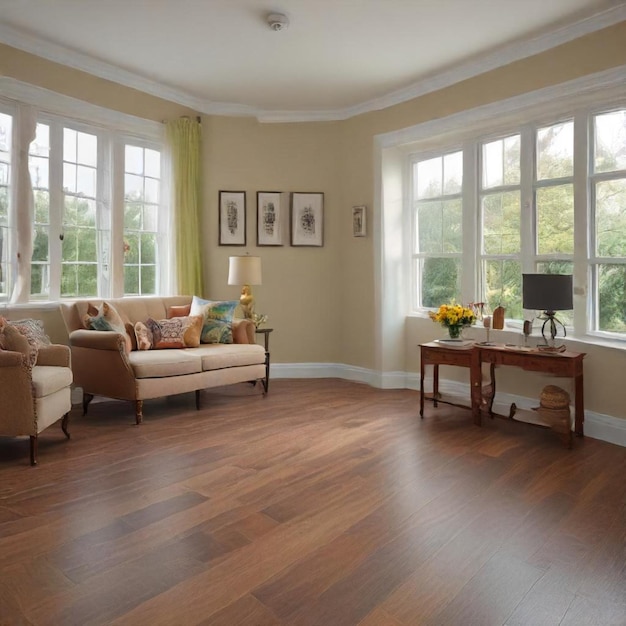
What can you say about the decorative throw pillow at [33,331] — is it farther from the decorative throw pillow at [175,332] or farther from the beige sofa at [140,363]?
the decorative throw pillow at [175,332]

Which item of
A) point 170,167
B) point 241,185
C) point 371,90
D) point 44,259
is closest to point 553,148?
point 371,90

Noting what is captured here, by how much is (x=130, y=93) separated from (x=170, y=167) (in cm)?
78

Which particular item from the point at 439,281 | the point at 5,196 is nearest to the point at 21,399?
the point at 5,196

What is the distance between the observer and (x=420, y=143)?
5594mm

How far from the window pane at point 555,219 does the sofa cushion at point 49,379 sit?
12.9 ft

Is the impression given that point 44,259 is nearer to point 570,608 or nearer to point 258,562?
point 258,562

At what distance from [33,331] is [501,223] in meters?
4.03

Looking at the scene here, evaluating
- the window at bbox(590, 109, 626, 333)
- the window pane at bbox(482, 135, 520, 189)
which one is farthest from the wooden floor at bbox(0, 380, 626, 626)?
the window pane at bbox(482, 135, 520, 189)

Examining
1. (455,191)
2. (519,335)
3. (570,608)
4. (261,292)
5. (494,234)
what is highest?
(455,191)

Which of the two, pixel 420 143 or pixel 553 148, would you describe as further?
pixel 420 143

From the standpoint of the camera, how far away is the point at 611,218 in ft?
13.6

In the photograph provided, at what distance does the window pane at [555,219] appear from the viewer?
14.6ft

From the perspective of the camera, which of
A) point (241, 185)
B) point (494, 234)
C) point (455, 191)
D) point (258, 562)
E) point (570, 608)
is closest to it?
point (570, 608)

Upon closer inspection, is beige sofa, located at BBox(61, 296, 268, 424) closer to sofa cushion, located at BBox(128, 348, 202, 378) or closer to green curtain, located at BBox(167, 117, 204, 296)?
sofa cushion, located at BBox(128, 348, 202, 378)
